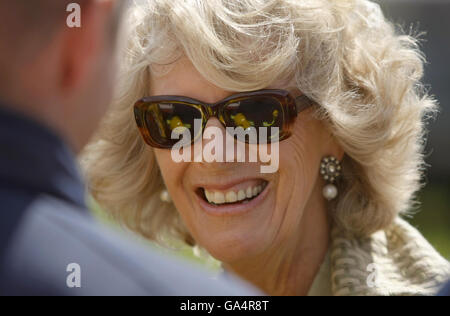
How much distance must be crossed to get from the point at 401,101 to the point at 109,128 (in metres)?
1.27

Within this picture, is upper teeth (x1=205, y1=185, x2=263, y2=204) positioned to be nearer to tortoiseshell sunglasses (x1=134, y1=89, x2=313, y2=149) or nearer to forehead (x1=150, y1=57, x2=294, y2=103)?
tortoiseshell sunglasses (x1=134, y1=89, x2=313, y2=149)

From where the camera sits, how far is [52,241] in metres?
1.08

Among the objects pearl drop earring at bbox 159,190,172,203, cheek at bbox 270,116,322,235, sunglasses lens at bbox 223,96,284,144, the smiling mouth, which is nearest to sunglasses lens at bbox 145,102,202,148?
sunglasses lens at bbox 223,96,284,144

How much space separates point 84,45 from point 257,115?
1.45 meters

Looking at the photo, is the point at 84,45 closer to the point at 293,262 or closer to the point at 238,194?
the point at 238,194

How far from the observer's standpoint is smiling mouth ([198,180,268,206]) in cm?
279

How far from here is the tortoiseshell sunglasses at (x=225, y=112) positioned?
8.52 feet

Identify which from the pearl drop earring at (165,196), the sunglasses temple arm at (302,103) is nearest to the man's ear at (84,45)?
the sunglasses temple arm at (302,103)

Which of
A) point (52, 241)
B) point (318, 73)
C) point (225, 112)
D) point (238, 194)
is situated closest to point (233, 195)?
point (238, 194)

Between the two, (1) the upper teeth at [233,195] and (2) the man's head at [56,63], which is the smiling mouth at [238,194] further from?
(2) the man's head at [56,63]

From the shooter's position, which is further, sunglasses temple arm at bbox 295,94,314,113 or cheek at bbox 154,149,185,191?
cheek at bbox 154,149,185,191

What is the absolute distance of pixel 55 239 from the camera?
3.55ft

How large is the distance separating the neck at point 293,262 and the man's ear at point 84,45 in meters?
1.82

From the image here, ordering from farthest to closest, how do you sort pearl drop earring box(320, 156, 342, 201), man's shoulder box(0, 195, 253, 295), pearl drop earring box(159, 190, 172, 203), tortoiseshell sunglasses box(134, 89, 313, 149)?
pearl drop earring box(159, 190, 172, 203) → pearl drop earring box(320, 156, 342, 201) → tortoiseshell sunglasses box(134, 89, 313, 149) → man's shoulder box(0, 195, 253, 295)
